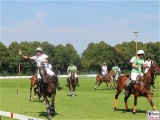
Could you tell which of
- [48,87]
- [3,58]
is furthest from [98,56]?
[48,87]

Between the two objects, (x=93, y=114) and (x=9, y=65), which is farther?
(x=9, y=65)

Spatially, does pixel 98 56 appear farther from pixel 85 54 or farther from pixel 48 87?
pixel 48 87

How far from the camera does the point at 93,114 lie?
17.1 meters

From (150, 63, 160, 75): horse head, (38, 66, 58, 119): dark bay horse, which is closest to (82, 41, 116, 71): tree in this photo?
(150, 63, 160, 75): horse head

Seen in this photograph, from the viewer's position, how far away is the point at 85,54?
456 ft

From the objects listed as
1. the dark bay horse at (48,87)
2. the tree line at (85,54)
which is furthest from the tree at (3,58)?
the dark bay horse at (48,87)

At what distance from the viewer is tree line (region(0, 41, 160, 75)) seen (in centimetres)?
12375

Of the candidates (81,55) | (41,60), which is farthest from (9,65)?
(41,60)

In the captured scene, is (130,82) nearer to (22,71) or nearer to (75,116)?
(75,116)

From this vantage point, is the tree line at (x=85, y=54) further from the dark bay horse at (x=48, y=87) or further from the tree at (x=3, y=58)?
the dark bay horse at (x=48, y=87)

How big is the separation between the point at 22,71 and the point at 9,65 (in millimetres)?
4358

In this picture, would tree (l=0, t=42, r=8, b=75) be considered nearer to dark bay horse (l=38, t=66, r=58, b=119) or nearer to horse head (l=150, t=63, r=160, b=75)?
dark bay horse (l=38, t=66, r=58, b=119)

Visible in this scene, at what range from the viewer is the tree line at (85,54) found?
4872 inches

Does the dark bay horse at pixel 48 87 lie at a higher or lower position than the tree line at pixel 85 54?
lower
